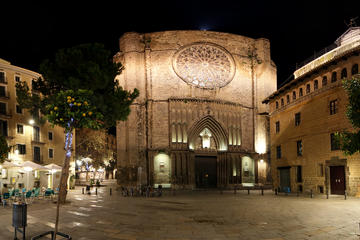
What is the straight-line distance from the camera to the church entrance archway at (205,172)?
43.5 metres

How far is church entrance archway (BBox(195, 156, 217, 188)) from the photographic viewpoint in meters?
43.5

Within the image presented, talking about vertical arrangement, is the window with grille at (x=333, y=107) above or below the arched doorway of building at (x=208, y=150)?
above

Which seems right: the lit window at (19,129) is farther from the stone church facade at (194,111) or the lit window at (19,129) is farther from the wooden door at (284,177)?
the wooden door at (284,177)

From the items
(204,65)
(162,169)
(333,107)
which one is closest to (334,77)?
(333,107)

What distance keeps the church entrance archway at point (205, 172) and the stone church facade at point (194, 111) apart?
133mm

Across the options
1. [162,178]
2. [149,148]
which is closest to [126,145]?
[149,148]

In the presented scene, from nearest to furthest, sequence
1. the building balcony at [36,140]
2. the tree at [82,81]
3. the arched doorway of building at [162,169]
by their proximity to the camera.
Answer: the tree at [82,81] → the building balcony at [36,140] → the arched doorway of building at [162,169]

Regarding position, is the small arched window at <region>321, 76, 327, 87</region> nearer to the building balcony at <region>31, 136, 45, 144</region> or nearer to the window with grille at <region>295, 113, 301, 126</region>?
the window with grille at <region>295, 113, 301, 126</region>

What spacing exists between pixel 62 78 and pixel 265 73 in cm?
3254

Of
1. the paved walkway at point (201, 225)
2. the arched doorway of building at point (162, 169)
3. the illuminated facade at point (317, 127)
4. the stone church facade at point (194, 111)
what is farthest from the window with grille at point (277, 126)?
the paved walkway at point (201, 225)

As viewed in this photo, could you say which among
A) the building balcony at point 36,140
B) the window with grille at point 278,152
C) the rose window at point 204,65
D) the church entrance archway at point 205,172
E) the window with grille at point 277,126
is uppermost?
the rose window at point 204,65

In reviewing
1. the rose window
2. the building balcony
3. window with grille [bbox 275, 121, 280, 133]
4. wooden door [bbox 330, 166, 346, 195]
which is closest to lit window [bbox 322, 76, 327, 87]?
wooden door [bbox 330, 166, 346, 195]

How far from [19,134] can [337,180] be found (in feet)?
101

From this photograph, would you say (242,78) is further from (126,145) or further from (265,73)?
(126,145)
